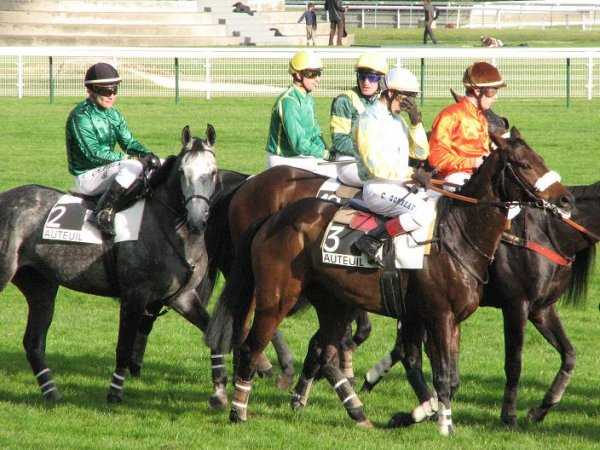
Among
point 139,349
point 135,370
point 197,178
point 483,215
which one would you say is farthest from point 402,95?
point 135,370

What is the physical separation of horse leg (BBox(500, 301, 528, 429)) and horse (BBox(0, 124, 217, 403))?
2018mm

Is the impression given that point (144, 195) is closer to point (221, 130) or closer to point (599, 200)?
point (599, 200)

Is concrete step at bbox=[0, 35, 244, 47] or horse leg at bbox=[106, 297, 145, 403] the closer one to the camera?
horse leg at bbox=[106, 297, 145, 403]

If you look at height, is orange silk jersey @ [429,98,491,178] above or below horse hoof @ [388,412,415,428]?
above

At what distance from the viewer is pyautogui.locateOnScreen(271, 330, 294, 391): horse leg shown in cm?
834

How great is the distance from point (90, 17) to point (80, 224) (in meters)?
28.7

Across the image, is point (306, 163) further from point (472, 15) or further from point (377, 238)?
point (472, 15)

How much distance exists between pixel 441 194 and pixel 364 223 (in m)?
0.52

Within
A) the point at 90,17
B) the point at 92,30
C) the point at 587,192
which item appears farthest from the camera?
the point at 90,17

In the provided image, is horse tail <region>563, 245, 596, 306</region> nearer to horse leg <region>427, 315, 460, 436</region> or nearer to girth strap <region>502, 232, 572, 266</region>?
girth strap <region>502, 232, 572, 266</region>

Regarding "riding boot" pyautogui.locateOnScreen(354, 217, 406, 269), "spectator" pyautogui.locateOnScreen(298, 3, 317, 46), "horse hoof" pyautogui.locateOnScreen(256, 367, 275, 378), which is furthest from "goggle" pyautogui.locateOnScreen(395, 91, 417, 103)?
"spectator" pyautogui.locateOnScreen(298, 3, 317, 46)

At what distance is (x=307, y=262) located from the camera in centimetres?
721

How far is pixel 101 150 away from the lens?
8219mm

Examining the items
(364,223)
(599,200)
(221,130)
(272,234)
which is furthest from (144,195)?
(221,130)
